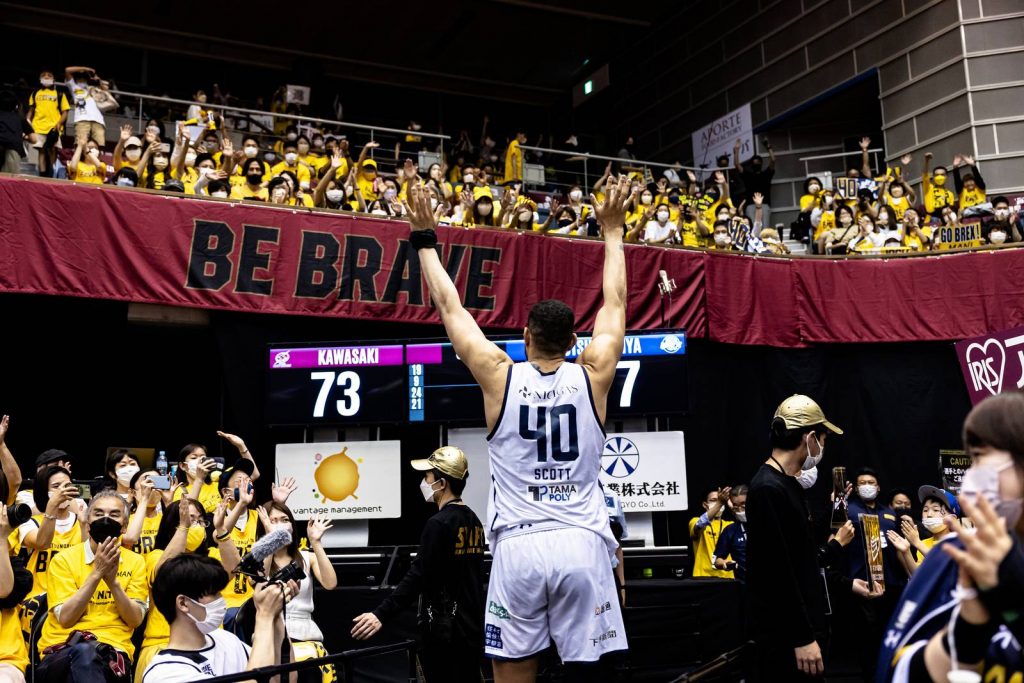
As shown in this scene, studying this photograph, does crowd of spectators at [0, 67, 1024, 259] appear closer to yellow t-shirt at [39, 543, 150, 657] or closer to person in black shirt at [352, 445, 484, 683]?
person in black shirt at [352, 445, 484, 683]

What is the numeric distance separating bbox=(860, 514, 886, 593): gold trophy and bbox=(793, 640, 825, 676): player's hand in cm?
180

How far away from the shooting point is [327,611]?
10148 millimetres

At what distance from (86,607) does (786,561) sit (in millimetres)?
4577

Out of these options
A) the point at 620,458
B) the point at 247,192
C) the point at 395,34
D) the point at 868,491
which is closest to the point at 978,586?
the point at 868,491

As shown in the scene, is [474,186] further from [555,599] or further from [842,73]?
[555,599]

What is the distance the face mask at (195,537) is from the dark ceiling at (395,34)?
67.2 feet

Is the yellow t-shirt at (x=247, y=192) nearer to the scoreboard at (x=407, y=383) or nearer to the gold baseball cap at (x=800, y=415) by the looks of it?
the scoreboard at (x=407, y=383)

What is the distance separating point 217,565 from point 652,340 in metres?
8.59

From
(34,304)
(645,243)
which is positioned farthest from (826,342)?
(34,304)

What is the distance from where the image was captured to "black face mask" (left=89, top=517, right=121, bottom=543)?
671 centimetres

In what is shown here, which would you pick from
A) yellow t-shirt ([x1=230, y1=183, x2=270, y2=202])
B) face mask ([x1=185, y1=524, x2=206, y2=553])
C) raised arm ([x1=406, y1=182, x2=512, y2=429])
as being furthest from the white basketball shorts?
yellow t-shirt ([x1=230, y1=183, x2=270, y2=202])

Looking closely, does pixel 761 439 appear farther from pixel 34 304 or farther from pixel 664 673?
pixel 34 304

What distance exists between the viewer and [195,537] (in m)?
8.04

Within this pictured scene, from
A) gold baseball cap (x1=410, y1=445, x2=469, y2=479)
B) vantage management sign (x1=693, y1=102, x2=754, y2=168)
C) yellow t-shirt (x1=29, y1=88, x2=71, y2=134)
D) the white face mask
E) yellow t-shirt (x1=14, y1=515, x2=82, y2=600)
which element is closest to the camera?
gold baseball cap (x1=410, y1=445, x2=469, y2=479)
